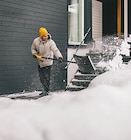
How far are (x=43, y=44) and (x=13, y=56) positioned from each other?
84 centimetres

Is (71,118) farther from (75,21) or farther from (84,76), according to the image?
(75,21)

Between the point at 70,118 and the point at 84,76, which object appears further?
the point at 84,76

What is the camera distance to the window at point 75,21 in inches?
530

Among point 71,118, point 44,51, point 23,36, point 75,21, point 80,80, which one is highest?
point 75,21

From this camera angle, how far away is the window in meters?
13.5

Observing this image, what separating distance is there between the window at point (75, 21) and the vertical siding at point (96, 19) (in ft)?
5.12

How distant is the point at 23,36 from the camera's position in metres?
10.4

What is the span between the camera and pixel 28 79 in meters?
10.7

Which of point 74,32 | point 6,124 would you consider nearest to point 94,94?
point 6,124

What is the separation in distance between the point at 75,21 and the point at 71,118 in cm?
1161

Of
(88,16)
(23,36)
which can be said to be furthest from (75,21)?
(23,36)

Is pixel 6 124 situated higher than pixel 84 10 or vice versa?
pixel 84 10

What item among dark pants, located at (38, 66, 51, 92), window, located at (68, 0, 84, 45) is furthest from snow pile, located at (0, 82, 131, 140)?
window, located at (68, 0, 84, 45)

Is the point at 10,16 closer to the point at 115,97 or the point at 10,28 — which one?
the point at 10,28
